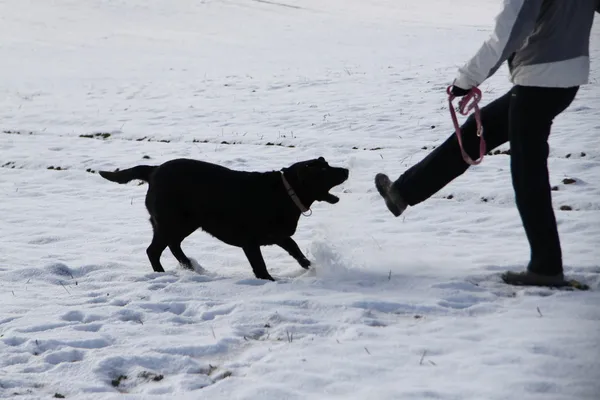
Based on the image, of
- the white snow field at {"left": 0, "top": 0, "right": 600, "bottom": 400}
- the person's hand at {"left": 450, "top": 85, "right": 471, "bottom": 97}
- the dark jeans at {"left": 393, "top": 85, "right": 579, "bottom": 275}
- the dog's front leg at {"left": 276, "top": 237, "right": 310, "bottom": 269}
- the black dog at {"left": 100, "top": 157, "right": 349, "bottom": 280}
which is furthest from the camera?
the dog's front leg at {"left": 276, "top": 237, "right": 310, "bottom": 269}

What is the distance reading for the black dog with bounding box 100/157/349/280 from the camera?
548cm

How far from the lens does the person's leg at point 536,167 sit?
425 cm

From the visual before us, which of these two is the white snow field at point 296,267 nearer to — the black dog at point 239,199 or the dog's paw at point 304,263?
the dog's paw at point 304,263

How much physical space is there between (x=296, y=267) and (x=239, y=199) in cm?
74

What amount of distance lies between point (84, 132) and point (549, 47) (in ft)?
30.8

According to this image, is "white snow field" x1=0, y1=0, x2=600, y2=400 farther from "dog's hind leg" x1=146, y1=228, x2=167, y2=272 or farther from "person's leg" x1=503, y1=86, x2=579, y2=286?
"person's leg" x1=503, y1=86, x2=579, y2=286

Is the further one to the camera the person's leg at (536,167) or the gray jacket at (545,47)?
the person's leg at (536,167)

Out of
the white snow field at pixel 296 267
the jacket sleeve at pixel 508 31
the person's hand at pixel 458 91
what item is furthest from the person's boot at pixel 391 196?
the jacket sleeve at pixel 508 31

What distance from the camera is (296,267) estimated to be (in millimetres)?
5840

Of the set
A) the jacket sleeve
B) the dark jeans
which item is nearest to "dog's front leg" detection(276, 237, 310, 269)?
the dark jeans

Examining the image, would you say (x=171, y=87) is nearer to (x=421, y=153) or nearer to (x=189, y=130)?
(x=189, y=130)

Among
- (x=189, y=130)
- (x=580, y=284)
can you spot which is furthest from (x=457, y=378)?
(x=189, y=130)

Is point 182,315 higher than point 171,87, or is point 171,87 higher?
point 182,315

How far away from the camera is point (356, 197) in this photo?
775 cm
